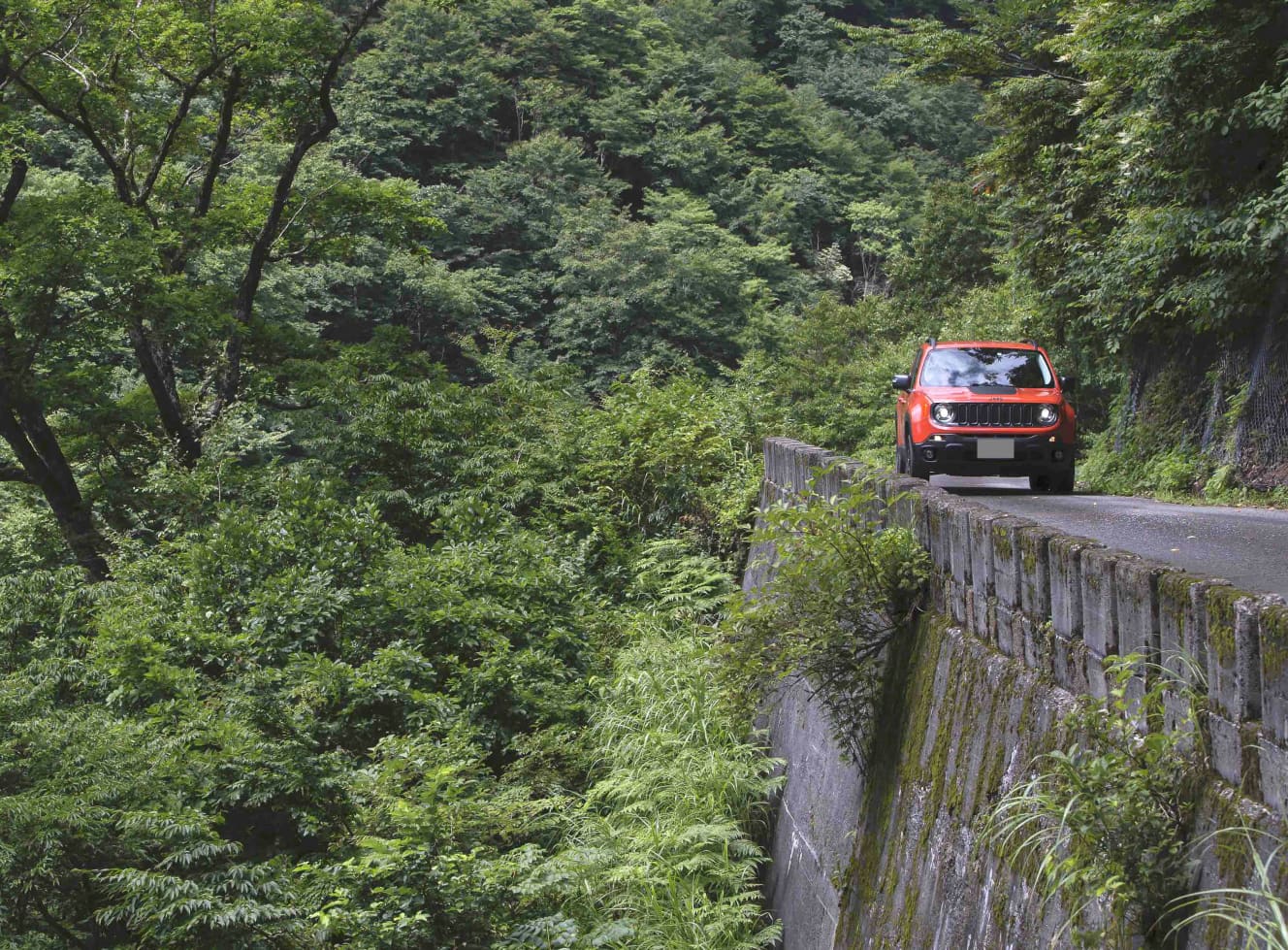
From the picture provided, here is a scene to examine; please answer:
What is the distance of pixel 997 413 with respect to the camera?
Result: 38.8 ft

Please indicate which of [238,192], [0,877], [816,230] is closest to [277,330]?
[238,192]

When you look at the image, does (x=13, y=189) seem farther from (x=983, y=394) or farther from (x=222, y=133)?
(x=983, y=394)

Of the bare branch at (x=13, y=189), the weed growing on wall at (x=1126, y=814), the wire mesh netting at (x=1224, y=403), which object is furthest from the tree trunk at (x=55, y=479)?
the weed growing on wall at (x=1126, y=814)

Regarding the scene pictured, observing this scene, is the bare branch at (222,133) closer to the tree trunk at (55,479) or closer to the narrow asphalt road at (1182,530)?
the tree trunk at (55,479)

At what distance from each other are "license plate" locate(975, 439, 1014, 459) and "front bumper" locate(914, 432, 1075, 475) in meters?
0.03

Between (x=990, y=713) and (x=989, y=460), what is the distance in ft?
24.4

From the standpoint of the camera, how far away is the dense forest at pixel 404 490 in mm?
8430

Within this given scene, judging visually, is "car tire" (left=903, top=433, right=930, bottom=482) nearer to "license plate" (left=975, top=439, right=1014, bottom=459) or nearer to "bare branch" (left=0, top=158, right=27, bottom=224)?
"license plate" (left=975, top=439, right=1014, bottom=459)

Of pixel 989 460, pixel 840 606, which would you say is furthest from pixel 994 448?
pixel 840 606

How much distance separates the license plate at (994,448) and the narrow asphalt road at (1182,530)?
44 centimetres

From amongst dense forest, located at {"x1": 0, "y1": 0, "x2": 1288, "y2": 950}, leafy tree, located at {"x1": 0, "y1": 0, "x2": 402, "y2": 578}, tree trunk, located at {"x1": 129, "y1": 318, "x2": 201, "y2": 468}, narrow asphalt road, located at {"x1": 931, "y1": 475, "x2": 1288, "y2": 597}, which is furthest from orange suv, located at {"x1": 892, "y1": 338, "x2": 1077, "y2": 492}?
tree trunk, located at {"x1": 129, "y1": 318, "x2": 201, "y2": 468}

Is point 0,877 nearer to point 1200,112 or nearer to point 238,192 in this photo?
point 1200,112

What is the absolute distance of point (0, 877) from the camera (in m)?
7.84

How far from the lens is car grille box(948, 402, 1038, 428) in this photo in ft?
38.6
